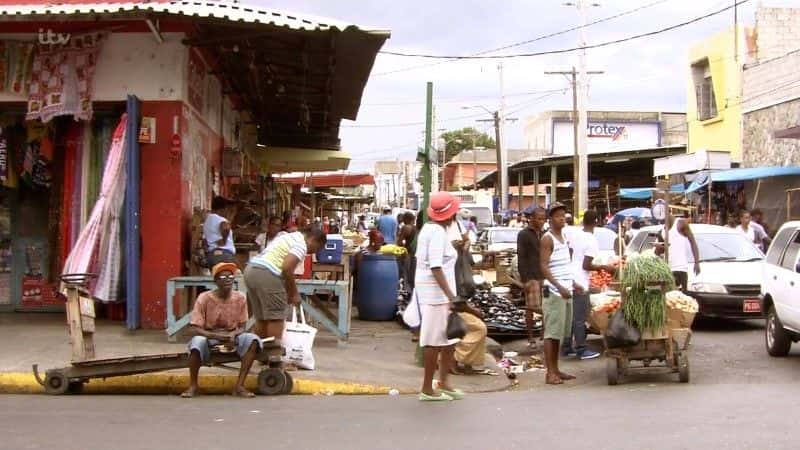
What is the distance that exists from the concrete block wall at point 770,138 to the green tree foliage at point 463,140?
68121 millimetres

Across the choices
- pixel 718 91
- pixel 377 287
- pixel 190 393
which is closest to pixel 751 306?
pixel 377 287

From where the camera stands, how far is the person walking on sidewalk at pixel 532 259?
411 inches

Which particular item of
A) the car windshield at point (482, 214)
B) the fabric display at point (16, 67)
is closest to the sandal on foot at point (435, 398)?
the fabric display at point (16, 67)

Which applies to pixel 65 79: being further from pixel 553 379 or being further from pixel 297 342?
pixel 553 379

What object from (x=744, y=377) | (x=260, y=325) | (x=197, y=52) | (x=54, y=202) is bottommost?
(x=744, y=377)

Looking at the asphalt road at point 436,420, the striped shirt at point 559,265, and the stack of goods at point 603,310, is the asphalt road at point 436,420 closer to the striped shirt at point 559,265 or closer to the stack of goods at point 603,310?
the stack of goods at point 603,310

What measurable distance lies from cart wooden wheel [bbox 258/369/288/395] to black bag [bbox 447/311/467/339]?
1823 millimetres

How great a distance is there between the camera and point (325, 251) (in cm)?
1323

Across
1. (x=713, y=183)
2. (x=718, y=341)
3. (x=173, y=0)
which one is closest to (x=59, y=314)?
(x=173, y=0)

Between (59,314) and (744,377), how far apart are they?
9059 mm

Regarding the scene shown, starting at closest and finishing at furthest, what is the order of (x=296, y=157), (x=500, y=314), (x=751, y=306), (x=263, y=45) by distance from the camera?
(x=263, y=45) < (x=751, y=306) < (x=500, y=314) < (x=296, y=157)

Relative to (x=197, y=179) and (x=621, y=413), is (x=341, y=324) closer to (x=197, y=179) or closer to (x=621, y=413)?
(x=197, y=179)

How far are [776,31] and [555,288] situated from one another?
21.5 m

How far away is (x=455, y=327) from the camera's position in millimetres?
7582
